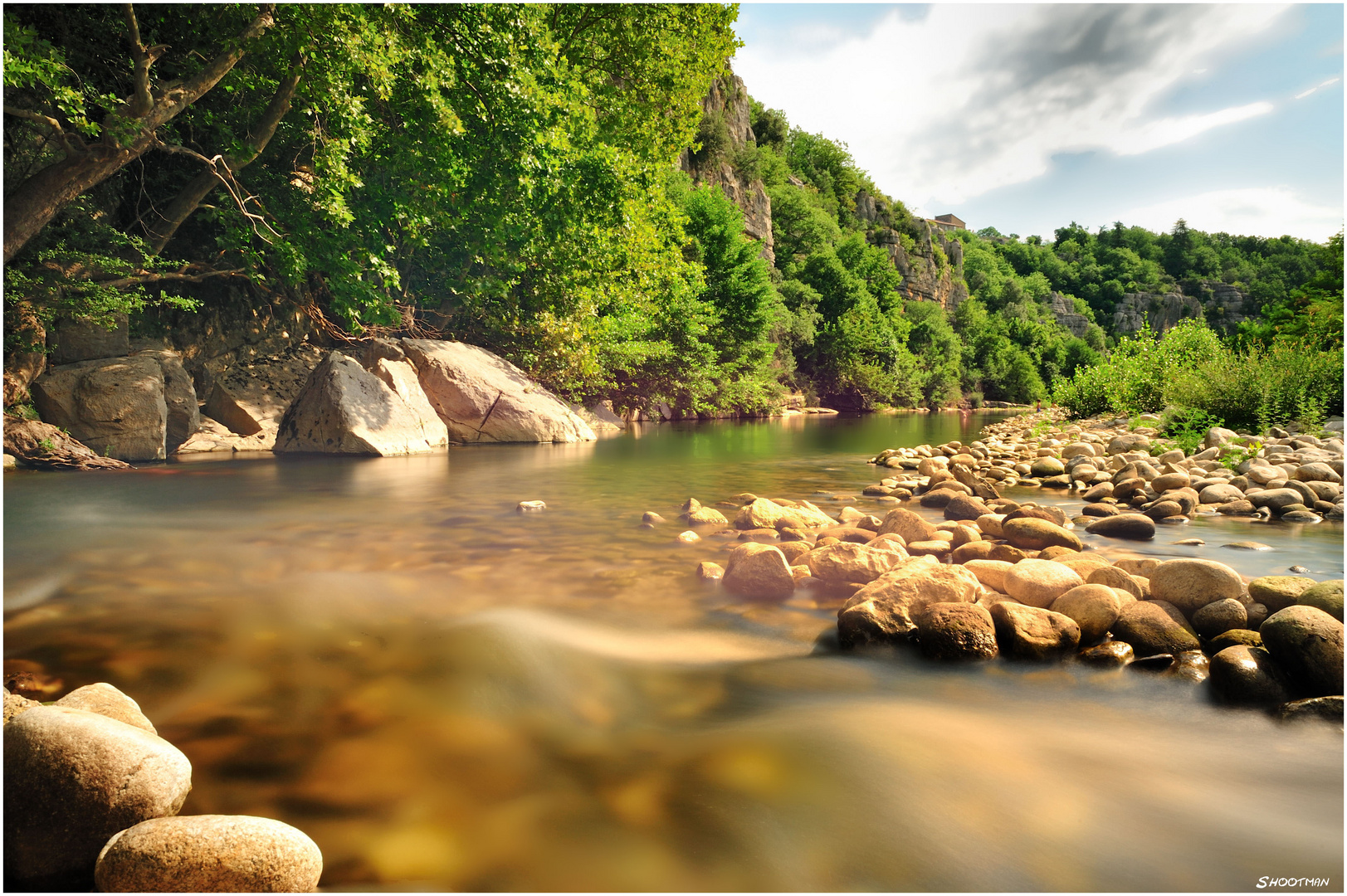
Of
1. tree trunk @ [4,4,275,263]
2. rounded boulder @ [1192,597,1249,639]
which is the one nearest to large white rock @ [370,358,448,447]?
tree trunk @ [4,4,275,263]

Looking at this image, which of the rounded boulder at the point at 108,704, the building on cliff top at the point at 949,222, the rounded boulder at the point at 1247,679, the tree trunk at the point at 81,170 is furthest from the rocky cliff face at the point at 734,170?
the building on cliff top at the point at 949,222

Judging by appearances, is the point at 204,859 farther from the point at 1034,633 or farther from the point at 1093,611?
the point at 1093,611

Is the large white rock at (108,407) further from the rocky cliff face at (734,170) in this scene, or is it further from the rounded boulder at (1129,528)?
the rocky cliff face at (734,170)

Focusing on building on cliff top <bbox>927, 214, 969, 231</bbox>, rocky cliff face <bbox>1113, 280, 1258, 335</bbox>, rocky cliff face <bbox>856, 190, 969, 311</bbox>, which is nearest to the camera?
rocky cliff face <bbox>856, 190, 969, 311</bbox>

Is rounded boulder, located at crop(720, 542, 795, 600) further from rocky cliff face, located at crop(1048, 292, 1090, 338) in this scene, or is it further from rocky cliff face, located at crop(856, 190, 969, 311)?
rocky cliff face, located at crop(1048, 292, 1090, 338)

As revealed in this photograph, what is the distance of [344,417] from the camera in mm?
12781

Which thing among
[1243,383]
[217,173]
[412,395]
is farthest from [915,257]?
[217,173]

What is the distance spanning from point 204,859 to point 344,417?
12473 millimetres

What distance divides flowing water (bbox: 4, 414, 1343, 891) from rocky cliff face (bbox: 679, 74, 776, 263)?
36.0 meters

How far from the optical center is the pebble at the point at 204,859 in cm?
161

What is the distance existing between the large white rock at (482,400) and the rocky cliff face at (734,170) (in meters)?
24.3

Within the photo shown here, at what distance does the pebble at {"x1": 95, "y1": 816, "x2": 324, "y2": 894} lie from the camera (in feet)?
5.28

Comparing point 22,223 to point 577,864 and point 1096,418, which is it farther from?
point 1096,418

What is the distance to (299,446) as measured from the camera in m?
13.1
